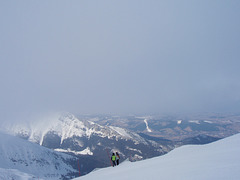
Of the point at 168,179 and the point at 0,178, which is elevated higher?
the point at 168,179

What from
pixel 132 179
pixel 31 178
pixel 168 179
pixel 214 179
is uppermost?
pixel 214 179

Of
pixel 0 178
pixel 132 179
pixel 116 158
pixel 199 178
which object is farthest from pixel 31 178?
pixel 199 178

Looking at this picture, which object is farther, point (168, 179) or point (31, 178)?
point (31, 178)

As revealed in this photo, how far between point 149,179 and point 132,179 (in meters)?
1.93

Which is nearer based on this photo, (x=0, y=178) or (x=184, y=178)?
(x=184, y=178)

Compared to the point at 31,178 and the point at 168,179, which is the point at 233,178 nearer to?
the point at 168,179

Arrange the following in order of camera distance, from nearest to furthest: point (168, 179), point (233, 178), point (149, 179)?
point (233, 178) < point (168, 179) < point (149, 179)

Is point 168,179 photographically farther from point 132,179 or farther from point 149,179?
point 132,179

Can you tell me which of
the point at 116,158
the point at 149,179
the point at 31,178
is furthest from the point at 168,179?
the point at 31,178

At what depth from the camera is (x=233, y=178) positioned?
6.14 metres

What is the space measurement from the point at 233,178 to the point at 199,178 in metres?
1.64

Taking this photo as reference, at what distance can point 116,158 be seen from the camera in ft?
95.2

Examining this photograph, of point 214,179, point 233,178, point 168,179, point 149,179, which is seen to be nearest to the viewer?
point 233,178

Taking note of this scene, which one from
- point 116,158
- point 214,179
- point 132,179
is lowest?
point 116,158
